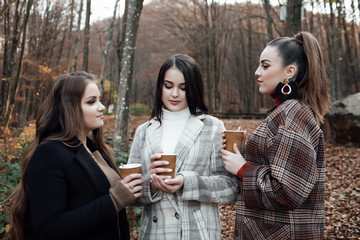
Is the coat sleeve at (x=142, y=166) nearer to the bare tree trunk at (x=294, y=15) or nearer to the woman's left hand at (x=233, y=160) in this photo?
the woman's left hand at (x=233, y=160)

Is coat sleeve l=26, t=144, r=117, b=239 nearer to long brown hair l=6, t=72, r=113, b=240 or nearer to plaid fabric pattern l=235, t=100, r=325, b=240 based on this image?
long brown hair l=6, t=72, r=113, b=240

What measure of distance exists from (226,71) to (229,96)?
4623 mm

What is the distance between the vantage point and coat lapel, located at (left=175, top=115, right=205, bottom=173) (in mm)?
2086

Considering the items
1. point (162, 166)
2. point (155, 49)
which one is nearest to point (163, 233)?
point (162, 166)

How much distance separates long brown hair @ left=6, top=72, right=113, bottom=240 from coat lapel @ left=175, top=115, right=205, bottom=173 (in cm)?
75

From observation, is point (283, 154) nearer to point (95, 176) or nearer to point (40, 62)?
point (95, 176)

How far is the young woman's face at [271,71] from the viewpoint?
6.16 feet

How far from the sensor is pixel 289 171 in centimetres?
160

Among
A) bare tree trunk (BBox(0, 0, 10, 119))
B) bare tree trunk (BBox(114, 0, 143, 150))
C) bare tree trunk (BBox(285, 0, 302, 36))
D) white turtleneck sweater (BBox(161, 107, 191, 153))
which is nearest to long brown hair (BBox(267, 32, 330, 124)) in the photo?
white turtleneck sweater (BBox(161, 107, 191, 153))

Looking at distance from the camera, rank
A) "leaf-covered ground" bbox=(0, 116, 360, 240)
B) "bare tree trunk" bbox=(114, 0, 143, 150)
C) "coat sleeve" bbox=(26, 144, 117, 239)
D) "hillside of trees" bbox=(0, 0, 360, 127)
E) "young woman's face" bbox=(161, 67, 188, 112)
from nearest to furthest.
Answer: "coat sleeve" bbox=(26, 144, 117, 239), "young woman's face" bbox=(161, 67, 188, 112), "leaf-covered ground" bbox=(0, 116, 360, 240), "bare tree trunk" bbox=(114, 0, 143, 150), "hillside of trees" bbox=(0, 0, 360, 127)

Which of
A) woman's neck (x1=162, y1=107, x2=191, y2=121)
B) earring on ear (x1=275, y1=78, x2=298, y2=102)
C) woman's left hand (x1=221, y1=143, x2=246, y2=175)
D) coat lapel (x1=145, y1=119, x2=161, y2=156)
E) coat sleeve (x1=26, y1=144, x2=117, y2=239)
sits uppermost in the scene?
earring on ear (x1=275, y1=78, x2=298, y2=102)

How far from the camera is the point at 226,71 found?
111 ft

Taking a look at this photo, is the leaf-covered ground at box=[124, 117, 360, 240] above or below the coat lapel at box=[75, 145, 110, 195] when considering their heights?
below

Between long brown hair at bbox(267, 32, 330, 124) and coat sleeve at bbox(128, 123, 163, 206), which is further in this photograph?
coat sleeve at bbox(128, 123, 163, 206)
